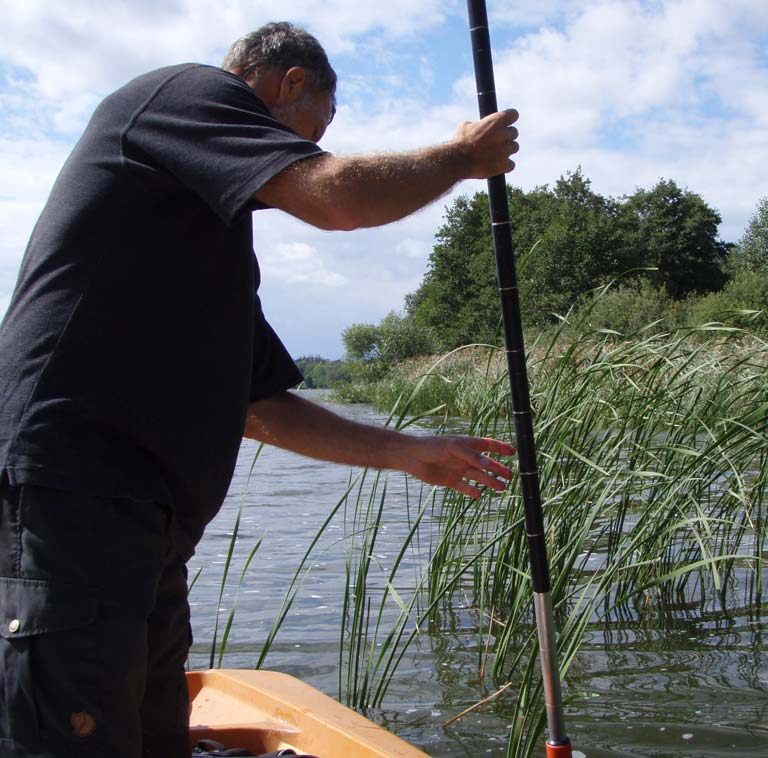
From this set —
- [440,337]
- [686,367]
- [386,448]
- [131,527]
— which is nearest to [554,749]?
[386,448]

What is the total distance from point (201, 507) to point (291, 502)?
8617 mm

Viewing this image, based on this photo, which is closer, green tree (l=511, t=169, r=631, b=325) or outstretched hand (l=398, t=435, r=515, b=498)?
outstretched hand (l=398, t=435, r=515, b=498)

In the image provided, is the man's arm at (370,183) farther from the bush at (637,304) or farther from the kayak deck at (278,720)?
the bush at (637,304)

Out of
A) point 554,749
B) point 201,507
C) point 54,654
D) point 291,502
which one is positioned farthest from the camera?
point 291,502

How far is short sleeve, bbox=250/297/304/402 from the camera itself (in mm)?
2354

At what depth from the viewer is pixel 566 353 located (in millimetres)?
3691

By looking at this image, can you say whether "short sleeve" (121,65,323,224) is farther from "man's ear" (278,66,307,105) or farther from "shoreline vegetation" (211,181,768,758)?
"shoreline vegetation" (211,181,768,758)

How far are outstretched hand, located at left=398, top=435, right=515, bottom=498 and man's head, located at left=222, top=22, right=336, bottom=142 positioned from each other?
76 cm

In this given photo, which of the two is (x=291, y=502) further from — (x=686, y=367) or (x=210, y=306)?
(x=210, y=306)

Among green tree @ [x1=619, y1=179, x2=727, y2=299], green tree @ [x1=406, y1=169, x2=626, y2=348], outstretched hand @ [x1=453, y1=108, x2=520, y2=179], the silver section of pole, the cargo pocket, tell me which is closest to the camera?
the cargo pocket

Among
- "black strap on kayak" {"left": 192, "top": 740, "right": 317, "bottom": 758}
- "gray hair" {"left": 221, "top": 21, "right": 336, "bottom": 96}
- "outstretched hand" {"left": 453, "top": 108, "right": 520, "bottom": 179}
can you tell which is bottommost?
"black strap on kayak" {"left": 192, "top": 740, "right": 317, "bottom": 758}

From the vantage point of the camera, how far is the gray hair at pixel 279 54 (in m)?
1.96

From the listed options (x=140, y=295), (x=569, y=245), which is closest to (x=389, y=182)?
(x=140, y=295)

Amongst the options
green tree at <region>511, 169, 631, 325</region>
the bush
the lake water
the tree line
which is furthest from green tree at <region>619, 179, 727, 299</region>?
the lake water
